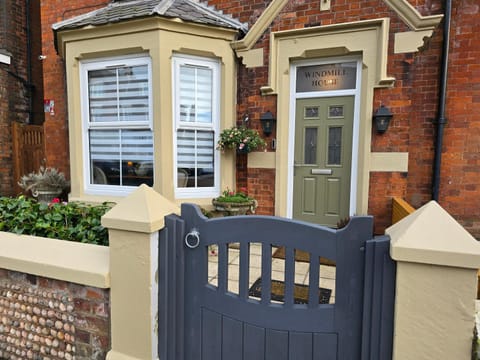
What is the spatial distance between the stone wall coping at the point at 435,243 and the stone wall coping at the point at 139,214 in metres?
1.13

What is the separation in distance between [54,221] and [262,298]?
1.88 m

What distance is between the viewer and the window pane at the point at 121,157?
4.52 metres

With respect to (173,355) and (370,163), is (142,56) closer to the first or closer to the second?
(370,163)

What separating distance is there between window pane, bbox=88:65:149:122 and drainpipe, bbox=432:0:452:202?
12.4 feet

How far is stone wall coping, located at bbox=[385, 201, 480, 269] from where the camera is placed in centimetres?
123

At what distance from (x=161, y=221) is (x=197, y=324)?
0.60 m

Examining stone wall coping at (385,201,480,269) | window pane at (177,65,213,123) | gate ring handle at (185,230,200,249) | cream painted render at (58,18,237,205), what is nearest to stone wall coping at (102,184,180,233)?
gate ring handle at (185,230,200,249)

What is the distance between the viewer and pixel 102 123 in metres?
4.65

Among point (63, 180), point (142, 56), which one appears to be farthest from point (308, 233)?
point (63, 180)

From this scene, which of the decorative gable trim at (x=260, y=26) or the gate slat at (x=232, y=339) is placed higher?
the decorative gable trim at (x=260, y=26)

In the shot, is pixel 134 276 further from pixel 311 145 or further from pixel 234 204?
pixel 311 145

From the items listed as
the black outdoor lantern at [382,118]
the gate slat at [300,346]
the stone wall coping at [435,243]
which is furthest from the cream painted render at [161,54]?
the stone wall coping at [435,243]

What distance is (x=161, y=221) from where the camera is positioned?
1694 mm

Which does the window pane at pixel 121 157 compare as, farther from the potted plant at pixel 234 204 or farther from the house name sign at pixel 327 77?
the house name sign at pixel 327 77
